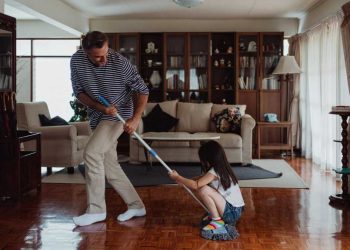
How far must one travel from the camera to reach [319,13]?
670 centimetres

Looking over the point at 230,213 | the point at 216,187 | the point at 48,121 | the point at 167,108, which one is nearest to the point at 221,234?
the point at 230,213

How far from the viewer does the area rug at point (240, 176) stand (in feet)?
16.3

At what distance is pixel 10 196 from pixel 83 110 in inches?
142

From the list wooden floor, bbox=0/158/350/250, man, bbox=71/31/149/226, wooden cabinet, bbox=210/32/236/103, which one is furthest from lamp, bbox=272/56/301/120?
man, bbox=71/31/149/226

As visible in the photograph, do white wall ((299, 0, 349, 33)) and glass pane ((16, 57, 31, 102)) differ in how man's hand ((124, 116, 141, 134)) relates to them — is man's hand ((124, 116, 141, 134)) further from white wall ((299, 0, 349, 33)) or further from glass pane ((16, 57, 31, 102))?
glass pane ((16, 57, 31, 102))

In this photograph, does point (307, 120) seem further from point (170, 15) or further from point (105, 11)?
point (105, 11)

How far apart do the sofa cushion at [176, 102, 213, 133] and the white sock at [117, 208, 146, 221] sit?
3333 mm

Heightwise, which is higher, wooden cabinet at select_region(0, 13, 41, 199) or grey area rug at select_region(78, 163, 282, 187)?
wooden cabinet at select_region(0, 13, 41, 199)

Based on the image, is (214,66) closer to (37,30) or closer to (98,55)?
(37,30)

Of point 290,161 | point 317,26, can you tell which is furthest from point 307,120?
point 317,26

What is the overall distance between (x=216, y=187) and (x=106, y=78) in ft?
3.52

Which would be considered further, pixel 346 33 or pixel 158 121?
pixel 158 121

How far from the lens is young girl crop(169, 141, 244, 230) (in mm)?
3084

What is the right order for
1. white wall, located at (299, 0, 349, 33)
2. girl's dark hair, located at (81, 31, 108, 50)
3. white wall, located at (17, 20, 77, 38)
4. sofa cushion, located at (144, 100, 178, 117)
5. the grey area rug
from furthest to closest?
white wall, located at (17, 20, 77, 38) → sofa cushion, located at (144, 100, 178, 117) → white wall, located at (299, 0, 349, 33) → the grey area rug → girl's dark hair, located at (81, 31, 108, 50)
